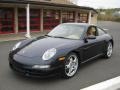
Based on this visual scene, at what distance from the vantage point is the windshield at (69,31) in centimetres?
647

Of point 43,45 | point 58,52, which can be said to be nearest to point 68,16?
point 43,45

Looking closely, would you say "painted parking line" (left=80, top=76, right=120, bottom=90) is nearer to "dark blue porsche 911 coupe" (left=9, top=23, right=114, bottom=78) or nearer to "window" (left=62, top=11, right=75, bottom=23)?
"dark blue porsche 911 coupe" (left=9, top=23, right=114, bottom=78)

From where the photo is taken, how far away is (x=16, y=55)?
5.44 meters

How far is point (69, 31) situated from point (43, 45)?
4.29 ft

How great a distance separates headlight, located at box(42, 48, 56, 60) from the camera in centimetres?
516

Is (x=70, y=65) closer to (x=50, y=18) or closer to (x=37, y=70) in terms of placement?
(x=37, y=70)

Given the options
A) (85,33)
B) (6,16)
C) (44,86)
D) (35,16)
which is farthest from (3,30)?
(44,86)

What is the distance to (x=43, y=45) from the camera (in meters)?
5.73

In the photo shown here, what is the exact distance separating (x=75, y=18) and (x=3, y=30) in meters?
10.1

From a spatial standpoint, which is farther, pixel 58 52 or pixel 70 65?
pixel 70 65

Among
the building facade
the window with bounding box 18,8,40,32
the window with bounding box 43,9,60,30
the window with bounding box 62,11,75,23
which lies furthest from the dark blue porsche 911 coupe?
the window with bounding box 62,11,75,23

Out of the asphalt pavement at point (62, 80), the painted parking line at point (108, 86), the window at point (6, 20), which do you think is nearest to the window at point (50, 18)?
the window at point (6, 20)

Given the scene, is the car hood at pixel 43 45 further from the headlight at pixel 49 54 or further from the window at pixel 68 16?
the window at pixel 68 16

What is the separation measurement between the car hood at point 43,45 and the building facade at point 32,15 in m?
9.74
